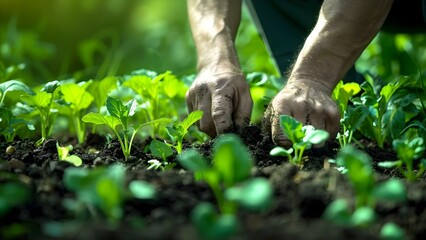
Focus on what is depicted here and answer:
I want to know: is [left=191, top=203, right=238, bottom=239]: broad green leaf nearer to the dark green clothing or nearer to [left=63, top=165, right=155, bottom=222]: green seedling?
[left=63, top=165, right=155, bottom=222]: green seedling

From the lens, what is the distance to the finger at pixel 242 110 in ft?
6.43

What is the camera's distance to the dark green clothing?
2.77 metres

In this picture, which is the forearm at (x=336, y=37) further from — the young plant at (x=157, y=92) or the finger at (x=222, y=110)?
the young plant at (x=157, y=92)

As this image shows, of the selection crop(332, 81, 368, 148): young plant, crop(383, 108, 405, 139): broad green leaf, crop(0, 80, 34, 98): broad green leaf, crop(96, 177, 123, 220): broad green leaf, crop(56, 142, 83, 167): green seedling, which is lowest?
crop(383, 108, 405, 139): broad green leaf

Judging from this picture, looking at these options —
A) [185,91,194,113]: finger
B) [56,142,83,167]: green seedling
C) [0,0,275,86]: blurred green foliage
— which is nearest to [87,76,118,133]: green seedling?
[185,91,194,113]: finger

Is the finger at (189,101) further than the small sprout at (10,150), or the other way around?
the finger at (189,101)

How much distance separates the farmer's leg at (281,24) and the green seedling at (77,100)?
3.29 ft

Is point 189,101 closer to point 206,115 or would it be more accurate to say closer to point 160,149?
point 206,115

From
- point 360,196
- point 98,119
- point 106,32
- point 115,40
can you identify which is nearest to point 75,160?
point 98,119

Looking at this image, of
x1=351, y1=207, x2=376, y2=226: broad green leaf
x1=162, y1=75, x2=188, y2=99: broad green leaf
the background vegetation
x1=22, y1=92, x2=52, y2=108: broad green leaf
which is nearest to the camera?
x1=351, y1=207, x2=376, y2=226: broad green leaf

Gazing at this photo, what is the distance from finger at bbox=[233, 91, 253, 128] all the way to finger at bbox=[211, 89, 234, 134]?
0.13ft

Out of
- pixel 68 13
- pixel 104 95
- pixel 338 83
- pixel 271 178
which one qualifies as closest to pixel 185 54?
pixel 68 13

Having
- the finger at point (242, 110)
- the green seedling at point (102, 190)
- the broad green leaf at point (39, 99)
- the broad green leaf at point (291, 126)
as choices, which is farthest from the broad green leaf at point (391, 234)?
the broad green leaf at point (39, 99)

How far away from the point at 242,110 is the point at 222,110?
90 millimetres
